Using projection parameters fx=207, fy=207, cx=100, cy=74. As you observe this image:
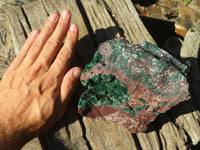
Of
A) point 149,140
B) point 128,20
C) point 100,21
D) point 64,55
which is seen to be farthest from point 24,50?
point 149,140

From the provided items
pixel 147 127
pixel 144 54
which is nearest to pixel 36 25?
pixel 144 54

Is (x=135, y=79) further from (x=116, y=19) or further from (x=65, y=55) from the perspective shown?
(x=116, y=19)

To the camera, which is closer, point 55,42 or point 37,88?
point 37,88

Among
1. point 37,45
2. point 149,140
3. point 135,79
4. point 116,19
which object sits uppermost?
point 37,45

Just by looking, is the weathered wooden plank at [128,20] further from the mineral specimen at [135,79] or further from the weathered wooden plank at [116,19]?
the mineral specimen at [135,79]

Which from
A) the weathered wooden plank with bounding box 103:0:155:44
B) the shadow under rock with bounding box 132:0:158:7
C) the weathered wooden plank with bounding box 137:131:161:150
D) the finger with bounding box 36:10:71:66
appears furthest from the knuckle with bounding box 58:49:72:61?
the shadow under rock with bounding box 132:0:158:7

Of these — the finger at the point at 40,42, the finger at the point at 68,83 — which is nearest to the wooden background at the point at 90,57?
the finger at the point at 68,83

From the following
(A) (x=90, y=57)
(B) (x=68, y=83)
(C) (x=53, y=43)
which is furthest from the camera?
(A) (x=90, y=57)

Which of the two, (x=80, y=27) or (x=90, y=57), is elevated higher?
(x=80, y=27)
